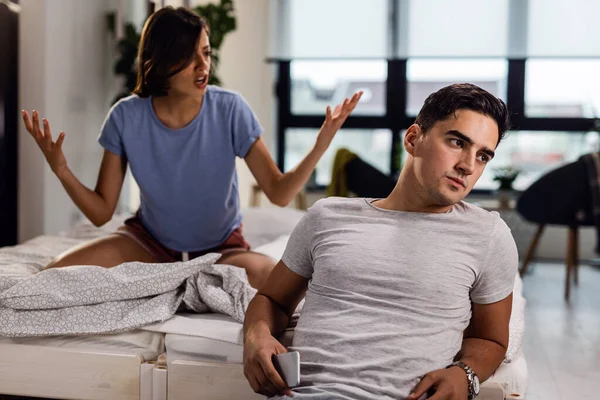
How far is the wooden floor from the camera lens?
2551mm

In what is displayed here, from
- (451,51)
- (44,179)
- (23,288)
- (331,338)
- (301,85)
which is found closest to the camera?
(331,338)

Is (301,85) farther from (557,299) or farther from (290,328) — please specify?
(290,328)

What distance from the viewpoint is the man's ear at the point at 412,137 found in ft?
4.46

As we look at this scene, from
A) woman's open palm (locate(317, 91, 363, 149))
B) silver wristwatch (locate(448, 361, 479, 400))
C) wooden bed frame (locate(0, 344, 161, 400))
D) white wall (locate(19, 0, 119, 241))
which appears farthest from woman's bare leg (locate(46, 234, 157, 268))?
white wall (locate(19, 0, 119, 241))

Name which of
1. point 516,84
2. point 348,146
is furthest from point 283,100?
point 516,84

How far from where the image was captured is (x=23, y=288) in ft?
5.56

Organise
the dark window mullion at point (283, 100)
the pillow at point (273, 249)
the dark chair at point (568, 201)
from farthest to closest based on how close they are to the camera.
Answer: the dark window mullion at point (283, 100)
the dark chair at point (568, 201)
the pillow at point (273, 249)

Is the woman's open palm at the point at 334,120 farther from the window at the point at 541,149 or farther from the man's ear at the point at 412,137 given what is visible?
the window at the point at 541,149

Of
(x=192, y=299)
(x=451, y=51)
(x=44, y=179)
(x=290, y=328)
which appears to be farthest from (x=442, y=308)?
(x=451, y=51)

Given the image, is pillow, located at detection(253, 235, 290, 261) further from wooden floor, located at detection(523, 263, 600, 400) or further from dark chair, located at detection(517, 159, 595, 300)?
dark chair, located at detection(517, 159, 595, 300)

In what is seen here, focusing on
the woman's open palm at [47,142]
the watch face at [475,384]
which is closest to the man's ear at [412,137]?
the watch face at [475,384]

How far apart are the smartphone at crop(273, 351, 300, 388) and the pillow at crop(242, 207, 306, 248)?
1.72 m

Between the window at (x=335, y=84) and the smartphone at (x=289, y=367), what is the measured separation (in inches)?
190

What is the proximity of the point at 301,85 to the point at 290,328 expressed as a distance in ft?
15.5
